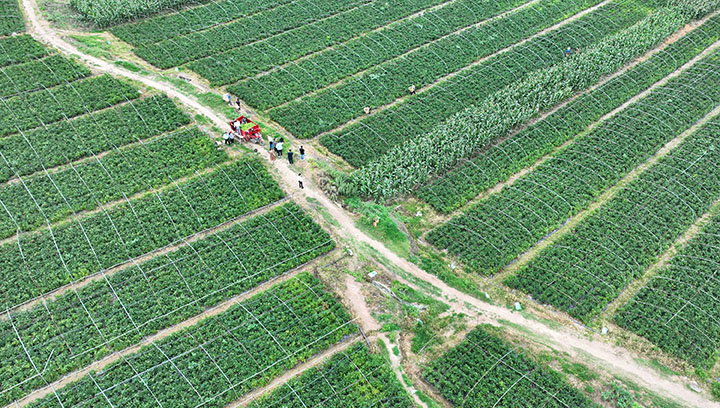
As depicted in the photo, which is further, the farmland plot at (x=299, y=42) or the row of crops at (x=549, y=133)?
the farmland plot at (x=299, y=42)

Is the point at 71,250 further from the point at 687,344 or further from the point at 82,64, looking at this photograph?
the point at 687,344

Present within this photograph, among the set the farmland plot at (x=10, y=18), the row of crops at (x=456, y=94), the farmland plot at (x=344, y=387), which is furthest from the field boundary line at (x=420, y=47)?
the farmland plot at (x=10, y=18)

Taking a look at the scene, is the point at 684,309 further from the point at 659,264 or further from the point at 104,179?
the point at 104,179

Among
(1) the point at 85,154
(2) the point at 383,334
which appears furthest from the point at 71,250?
(2) the point at 383,334

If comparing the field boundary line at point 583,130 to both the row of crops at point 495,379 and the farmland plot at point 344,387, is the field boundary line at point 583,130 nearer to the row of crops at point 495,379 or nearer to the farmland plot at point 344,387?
the row of crops at point 495,379

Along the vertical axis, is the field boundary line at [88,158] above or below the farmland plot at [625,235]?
above

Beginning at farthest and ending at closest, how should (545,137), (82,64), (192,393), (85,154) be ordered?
(82,64)
(545,137)
(85,154)
(192,393)
